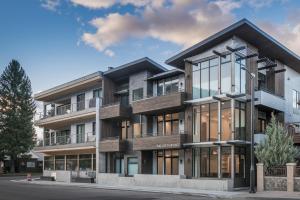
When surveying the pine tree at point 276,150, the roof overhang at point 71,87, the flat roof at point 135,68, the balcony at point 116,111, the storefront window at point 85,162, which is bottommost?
the storefront window at point 85,162

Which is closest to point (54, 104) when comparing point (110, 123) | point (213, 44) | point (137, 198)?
point (110, 123)

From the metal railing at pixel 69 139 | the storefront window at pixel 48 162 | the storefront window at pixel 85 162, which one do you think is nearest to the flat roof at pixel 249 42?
the metal railing at pixel 69 139

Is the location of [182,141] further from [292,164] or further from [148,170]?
[292,164]

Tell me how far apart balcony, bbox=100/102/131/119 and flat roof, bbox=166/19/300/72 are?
7377 millimetres

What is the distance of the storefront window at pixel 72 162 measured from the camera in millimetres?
53844

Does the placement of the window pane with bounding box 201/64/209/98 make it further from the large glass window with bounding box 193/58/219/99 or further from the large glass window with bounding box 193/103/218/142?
the large glass window with bounding box 193/103/218/142

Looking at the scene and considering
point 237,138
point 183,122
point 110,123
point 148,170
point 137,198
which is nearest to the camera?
point 137,198

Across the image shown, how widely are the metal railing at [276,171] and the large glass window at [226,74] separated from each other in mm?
6779

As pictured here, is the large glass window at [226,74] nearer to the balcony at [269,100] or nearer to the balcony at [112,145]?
the balcony at [269,100]

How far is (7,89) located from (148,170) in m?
41.3

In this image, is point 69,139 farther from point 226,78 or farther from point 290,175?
point 290,175

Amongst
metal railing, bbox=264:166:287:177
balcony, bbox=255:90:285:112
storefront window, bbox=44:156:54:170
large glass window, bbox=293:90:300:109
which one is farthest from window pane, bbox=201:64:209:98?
storefront window, bbox=44:156:54:170

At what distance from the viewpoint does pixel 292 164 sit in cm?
3002

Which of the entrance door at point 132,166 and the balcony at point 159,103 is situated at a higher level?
the balcony at point 159,103
